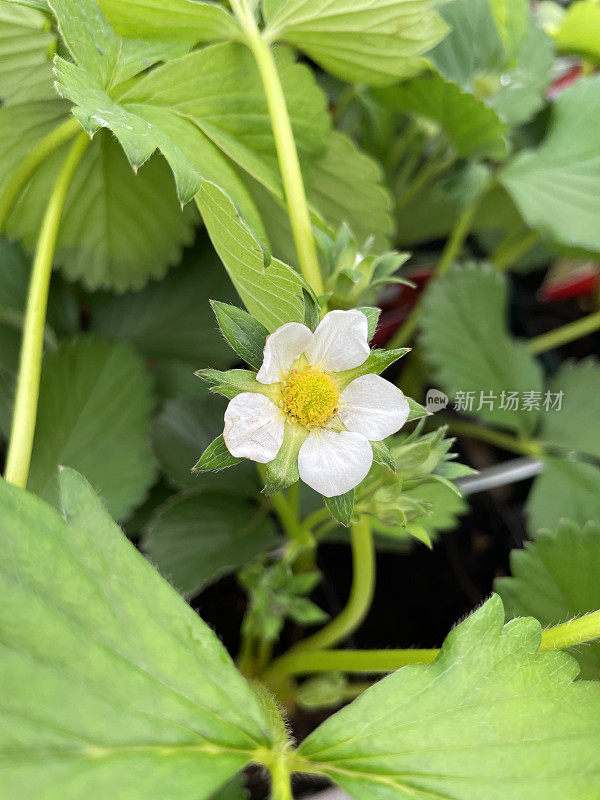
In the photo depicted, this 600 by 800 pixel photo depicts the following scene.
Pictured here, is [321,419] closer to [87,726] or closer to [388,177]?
[87,726]

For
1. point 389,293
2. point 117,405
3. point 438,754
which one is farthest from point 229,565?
point 389,293

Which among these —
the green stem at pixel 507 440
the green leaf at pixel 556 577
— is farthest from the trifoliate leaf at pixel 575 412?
the green leaf at pixel 556 577

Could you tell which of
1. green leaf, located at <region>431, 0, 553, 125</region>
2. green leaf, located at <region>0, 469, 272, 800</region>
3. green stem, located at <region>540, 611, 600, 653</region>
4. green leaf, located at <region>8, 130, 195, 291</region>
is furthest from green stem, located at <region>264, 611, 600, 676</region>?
green leaf, located at <region>431, 0, 553, 125</region>

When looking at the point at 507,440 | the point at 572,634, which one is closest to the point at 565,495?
the point at 507,440

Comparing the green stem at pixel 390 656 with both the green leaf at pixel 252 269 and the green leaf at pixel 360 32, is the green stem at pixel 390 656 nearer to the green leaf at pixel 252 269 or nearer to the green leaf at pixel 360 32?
the green leaf at pixel 252 269

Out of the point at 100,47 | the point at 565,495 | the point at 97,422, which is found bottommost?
the point at 565,495

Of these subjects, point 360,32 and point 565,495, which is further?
point 565,495

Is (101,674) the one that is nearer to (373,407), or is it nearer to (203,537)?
(373,407)

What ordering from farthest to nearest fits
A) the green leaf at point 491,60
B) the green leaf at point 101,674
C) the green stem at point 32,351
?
the green leaf at point 491,60 < the green stem at point 32,351 < the green leaf at point 101,674
